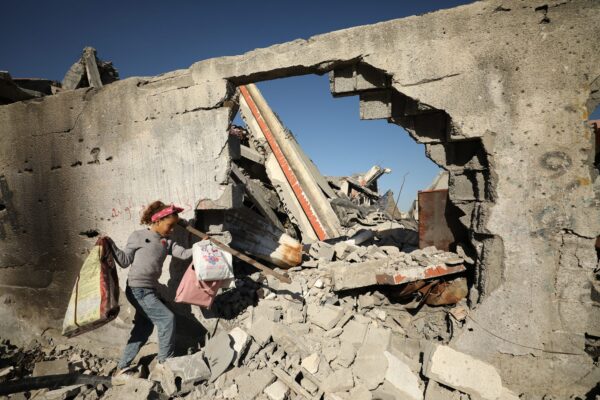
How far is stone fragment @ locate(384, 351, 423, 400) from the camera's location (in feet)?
7.59

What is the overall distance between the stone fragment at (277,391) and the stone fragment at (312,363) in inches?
9.4

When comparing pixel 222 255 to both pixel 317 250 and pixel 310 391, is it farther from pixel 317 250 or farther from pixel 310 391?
pixel 317 250

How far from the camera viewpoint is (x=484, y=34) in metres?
2.27

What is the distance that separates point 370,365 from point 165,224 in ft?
7.28

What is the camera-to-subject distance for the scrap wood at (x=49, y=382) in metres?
2.37

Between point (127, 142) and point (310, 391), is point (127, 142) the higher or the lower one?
the higher one

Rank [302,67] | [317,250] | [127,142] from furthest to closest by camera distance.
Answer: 1. [317,250]
2. [127,142]
3. [302,67]

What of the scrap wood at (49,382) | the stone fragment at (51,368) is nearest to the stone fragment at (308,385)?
the scrap wood at (49,382)

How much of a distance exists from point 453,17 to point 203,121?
2445mm

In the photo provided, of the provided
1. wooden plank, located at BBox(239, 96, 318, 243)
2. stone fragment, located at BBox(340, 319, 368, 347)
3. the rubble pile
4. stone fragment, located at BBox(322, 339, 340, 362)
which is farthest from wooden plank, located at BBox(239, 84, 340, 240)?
the rubble pile

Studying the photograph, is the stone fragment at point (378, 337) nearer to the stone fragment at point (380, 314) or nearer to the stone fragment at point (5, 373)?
the stone fragment at point (380, 314)

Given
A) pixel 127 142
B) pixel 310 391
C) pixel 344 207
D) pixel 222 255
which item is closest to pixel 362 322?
pixel 310 391

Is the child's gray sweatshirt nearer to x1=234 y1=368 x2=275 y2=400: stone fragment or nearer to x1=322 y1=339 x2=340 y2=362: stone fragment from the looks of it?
x1=234 y1=368 x2=275 y2=400: stone fragment

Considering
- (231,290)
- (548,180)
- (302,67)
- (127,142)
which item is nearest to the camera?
(548,180)
